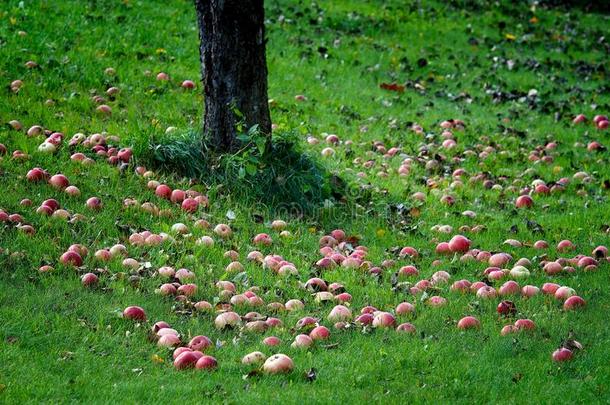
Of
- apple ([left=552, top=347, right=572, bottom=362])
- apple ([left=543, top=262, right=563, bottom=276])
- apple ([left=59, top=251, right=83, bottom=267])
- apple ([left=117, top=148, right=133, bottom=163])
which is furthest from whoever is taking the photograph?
apple ([left=117, top=148, right=133, bottom=163])

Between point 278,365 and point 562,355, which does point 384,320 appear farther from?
point 562,355

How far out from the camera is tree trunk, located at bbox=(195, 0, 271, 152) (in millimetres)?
8211

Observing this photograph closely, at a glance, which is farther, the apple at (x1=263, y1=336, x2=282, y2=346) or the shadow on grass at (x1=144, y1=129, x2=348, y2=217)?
the shadow on grass at (x1=144, y1=129, x2=348, y2=217)

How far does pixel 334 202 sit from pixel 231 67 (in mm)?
1583

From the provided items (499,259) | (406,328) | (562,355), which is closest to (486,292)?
(499,259)

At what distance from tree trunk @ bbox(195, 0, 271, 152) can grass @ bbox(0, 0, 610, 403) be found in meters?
0.67

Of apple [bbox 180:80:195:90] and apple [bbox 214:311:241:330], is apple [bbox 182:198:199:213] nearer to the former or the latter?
apple [bbox 214:311:241:330]

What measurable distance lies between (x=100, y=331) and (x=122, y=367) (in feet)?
1.48

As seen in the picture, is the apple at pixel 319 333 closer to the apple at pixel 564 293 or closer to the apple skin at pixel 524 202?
the apple at pixel 564 293

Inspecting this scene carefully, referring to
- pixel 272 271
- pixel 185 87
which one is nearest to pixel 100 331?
pixel 272 271

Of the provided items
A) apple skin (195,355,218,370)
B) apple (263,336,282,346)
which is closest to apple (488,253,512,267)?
apple (263,336,282,346)

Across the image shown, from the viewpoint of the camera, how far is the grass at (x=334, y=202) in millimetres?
5062

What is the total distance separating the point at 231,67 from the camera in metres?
8.28

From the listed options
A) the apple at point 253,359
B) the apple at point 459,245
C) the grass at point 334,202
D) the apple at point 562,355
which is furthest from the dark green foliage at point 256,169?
the apple at point 562,355
